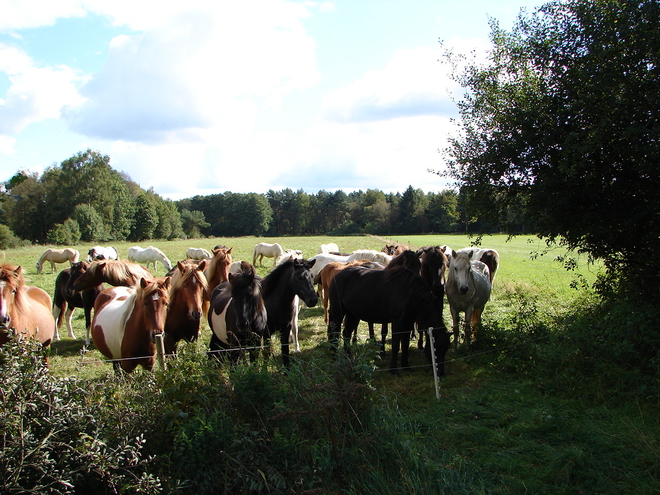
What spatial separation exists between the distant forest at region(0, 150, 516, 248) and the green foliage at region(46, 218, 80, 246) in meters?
→ 0.10

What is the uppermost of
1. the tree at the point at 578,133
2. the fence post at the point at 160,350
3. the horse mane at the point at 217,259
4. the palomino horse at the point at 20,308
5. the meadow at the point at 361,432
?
the tree at the point at 578,133

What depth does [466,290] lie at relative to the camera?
776 cm

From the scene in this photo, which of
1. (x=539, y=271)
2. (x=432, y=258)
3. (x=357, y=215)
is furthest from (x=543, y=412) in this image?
(x=357, y=215)

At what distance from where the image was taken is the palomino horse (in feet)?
16.8

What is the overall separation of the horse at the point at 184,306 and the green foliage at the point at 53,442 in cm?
248

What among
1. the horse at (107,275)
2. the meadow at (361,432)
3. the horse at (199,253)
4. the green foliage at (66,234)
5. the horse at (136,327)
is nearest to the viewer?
the meadow at (361,432)

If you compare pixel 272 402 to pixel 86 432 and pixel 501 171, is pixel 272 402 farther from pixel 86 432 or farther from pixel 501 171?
pixel 501 171

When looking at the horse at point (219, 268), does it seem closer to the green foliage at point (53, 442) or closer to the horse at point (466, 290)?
the horse at point (466, 290)

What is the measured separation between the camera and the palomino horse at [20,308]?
16.8 feet

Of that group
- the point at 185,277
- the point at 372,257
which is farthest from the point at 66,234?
the point at 185,277

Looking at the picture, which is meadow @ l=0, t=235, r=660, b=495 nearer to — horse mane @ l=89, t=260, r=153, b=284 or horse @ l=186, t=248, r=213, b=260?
horse mane @ l=89, t=260, r=153, b=284

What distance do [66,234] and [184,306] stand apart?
53229 millimetres

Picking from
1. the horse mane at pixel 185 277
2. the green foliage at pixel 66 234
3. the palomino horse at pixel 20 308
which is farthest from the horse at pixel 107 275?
the green foliage at pixel 66 234

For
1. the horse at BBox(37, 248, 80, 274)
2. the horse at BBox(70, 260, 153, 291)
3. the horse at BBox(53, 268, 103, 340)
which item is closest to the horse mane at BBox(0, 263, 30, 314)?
the horse at BBox(70, 260, 153, 291)
